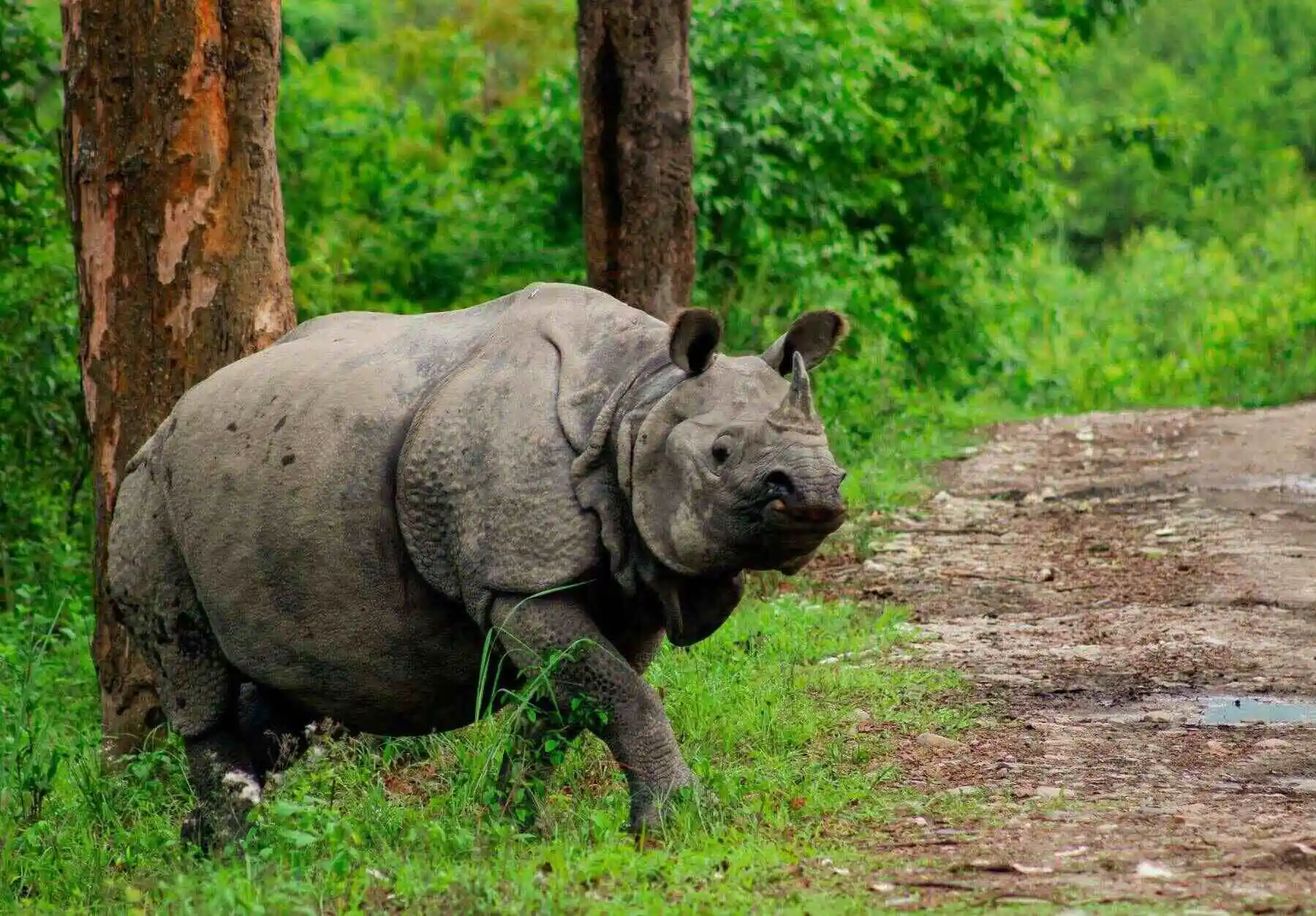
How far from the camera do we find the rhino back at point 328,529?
17.7 ft

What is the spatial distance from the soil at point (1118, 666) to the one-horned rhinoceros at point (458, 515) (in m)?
0.98

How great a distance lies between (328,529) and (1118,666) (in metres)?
3.63

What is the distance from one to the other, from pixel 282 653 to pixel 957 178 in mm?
12869

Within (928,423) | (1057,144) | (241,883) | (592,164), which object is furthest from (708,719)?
(1057,144)

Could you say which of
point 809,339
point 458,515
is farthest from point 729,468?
point 458,515

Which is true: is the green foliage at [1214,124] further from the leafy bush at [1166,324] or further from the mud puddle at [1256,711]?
the mud puddle at [1256,711]

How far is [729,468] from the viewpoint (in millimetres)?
4820

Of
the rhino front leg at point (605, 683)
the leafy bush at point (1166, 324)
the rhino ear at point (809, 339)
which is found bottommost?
the leafy bush at point (1166, 324)

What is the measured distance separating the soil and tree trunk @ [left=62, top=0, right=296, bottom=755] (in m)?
3.11

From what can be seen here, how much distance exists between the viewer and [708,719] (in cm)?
657

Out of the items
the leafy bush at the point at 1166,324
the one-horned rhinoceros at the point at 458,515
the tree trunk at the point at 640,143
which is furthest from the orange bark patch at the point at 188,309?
the leafy bush at the point at 1166,324

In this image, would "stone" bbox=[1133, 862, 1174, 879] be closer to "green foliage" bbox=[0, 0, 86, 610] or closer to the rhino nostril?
the rhino nostril

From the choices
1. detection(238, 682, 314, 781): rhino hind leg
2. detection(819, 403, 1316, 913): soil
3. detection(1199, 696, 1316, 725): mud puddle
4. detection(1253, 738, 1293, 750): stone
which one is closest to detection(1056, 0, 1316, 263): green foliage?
detection(819, 403, 1316, 913): soil

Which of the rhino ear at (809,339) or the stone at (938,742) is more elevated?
the rhino ear at (809,339)
